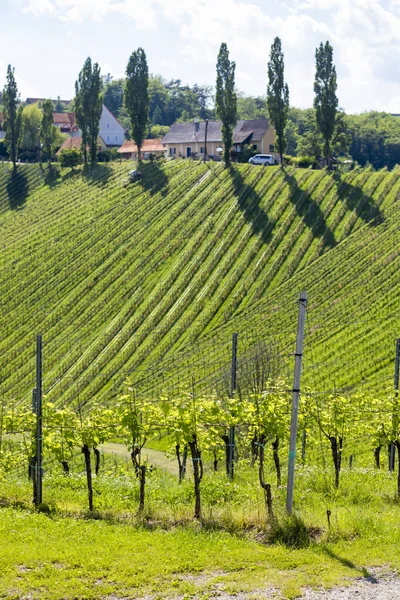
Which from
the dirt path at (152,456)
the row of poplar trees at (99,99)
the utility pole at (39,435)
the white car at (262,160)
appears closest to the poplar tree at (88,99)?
the row of poplar trees at (99,99)

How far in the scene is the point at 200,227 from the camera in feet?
222

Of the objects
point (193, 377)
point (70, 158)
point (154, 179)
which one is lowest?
point (193, 377)

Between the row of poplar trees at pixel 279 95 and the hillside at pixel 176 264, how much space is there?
13.8 feet

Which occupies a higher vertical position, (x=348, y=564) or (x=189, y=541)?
(x=348, y=564)

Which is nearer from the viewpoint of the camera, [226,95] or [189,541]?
[189,541]

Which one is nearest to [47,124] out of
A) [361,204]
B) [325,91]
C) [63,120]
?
[325,91]

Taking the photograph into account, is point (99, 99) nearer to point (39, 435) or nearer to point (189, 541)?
point (39, 435)

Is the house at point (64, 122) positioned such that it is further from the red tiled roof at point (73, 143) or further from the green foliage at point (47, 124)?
the green foliage at point (47, 124)

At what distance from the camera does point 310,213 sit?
6456 centimetres

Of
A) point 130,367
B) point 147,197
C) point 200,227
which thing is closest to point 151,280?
point 200,227

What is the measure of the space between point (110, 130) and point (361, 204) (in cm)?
8678

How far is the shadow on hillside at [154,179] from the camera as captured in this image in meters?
77.9

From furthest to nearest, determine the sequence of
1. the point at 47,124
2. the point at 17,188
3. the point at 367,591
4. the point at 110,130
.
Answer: the point at 110,130, the point at 47,124, the point at 17,188, the point at 367,591

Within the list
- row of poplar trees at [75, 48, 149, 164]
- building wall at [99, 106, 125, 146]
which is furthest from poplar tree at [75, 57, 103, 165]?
building wall at [99, 106, 125, 146]
